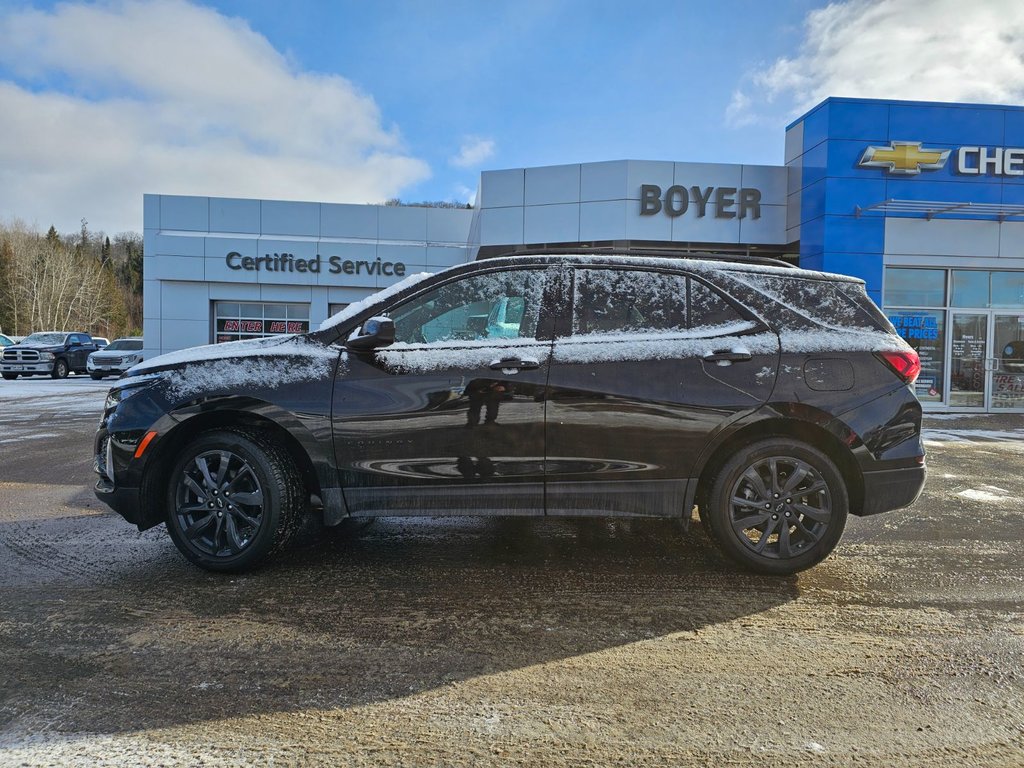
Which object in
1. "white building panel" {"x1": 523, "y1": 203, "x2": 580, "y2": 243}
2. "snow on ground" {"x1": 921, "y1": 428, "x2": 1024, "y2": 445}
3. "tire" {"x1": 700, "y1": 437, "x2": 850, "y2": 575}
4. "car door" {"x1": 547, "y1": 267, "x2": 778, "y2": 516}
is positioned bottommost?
"snow on ground" {"x1": 921, "y1": 428, "x2": 1024, "y2": 445}

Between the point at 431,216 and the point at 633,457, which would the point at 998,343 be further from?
the point at 431,216

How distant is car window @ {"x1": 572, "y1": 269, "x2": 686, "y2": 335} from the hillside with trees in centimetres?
7485

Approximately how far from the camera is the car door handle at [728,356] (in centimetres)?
371

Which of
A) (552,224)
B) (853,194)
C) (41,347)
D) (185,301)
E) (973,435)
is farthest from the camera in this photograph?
(41,347)

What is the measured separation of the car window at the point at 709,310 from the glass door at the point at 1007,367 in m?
13.9

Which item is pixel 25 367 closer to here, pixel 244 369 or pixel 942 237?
pixel 244 369

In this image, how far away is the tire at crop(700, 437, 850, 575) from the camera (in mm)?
3723

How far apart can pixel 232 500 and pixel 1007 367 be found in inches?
650

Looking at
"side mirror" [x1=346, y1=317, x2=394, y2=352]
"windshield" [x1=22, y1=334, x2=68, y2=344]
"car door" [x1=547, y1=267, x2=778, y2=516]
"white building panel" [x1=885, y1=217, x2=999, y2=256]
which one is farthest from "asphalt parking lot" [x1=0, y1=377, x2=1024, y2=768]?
"windshield" [x1=22, y1=334, x2=68, y2=344]

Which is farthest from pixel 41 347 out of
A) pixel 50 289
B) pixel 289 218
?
pixel 50 289

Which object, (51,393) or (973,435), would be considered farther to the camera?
(51,393)

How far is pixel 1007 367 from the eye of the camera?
1437 cm

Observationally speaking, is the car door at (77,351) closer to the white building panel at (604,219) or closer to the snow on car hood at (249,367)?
the white building panel at (604,219)

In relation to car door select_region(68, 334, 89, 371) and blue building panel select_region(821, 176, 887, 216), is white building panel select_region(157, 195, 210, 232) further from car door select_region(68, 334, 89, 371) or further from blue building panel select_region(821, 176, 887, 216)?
blue building panel select_region(821, 176, 887, 216)
